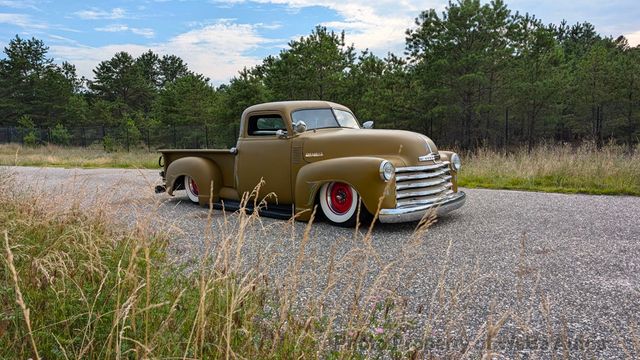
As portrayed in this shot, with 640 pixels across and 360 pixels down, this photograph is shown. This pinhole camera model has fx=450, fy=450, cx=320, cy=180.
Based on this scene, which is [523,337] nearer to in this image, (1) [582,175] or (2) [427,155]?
(2) [427,155]

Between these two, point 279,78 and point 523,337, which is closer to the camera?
point 523,337

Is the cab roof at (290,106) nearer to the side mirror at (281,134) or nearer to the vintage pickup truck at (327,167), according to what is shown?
the vintage pickup truck at (327,167)

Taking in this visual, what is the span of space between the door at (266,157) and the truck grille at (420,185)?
5.41 feet

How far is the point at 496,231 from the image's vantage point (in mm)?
5359

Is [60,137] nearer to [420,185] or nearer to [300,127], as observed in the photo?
[300,127]

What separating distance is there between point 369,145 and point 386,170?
718 millimetres

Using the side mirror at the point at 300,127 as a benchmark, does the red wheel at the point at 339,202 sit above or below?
below

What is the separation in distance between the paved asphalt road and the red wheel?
6.9 inches

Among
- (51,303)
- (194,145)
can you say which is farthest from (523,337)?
(194,145)

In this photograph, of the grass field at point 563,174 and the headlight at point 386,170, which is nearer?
the headlight at point 386,170

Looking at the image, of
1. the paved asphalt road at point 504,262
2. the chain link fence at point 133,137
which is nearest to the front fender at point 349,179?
the paved asphalt road at point 504,262

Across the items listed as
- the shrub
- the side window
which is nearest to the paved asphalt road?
the side window

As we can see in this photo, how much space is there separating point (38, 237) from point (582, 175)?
32.6 ft

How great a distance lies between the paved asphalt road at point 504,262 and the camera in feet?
8.53
